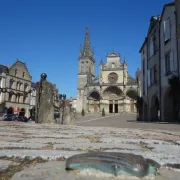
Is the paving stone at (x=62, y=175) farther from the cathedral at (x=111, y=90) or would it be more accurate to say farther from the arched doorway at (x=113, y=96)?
the arched doorway at (x=113, y=96)

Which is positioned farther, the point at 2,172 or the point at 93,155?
the point at 93,155

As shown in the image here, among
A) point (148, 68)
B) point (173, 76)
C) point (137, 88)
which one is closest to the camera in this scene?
point (173, 76)

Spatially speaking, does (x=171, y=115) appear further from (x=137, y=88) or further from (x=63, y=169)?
(x=137, y=88)

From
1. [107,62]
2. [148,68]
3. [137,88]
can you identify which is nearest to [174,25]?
[148,68]

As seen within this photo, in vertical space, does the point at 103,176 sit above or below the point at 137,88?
below

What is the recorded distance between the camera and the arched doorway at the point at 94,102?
59.5m

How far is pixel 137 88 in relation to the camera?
5659cm

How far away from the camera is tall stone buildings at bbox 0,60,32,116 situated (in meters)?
38.5

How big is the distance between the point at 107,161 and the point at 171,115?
19.0 meters

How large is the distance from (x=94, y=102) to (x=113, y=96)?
5.27 metres

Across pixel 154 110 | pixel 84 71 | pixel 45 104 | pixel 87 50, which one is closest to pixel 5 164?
pixel 45 104

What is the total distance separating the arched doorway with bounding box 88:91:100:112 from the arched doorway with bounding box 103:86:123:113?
1.98 metres

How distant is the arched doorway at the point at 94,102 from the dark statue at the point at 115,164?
57.8m

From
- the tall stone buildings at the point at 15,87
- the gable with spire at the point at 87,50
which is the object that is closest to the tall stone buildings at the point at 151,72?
the tall stone buildings at the point at 15,87
